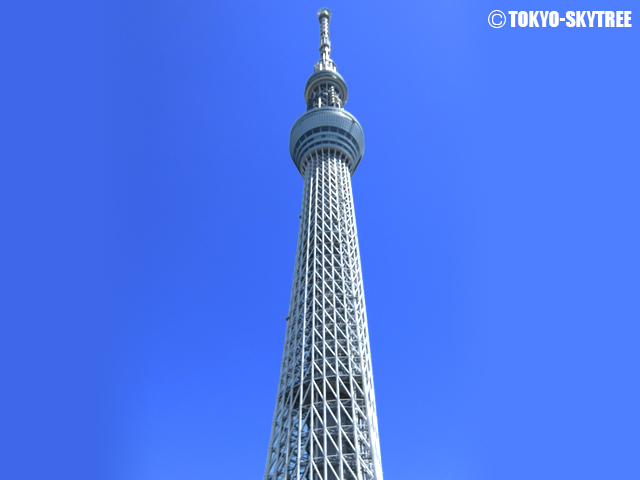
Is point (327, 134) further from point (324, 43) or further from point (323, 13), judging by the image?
point (323, 13)

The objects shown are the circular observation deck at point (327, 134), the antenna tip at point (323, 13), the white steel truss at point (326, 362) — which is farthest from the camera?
the antenna tip at point (323, 13)

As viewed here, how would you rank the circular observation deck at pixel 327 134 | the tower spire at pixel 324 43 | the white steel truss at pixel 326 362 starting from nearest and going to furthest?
the white steel truss at pixel 326 362, the circular observation deck at pixel 327 134, the tower spire at pixel 324 43

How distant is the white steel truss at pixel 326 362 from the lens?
36906 millimetres

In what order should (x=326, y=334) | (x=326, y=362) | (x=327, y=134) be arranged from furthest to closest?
(x=327, y=134) → (x=326, y=334) → (x=326, y=362)

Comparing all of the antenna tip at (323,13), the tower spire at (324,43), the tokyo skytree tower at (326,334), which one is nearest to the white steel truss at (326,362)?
the tokyo skytree tower at (326,334)

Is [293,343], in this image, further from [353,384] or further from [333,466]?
[333,466]

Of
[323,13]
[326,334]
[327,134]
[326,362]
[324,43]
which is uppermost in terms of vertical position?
[323,13]

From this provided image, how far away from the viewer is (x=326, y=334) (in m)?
45.3

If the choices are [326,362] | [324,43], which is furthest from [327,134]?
[326,362]

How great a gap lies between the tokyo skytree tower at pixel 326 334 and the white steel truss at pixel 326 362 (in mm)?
91

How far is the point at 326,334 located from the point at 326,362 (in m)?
3.64

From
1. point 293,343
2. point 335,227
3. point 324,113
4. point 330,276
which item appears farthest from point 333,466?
point 324,113

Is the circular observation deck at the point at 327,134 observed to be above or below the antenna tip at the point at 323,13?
below

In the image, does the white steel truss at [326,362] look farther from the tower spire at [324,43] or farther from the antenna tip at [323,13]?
the antenna tip at [323,13]
